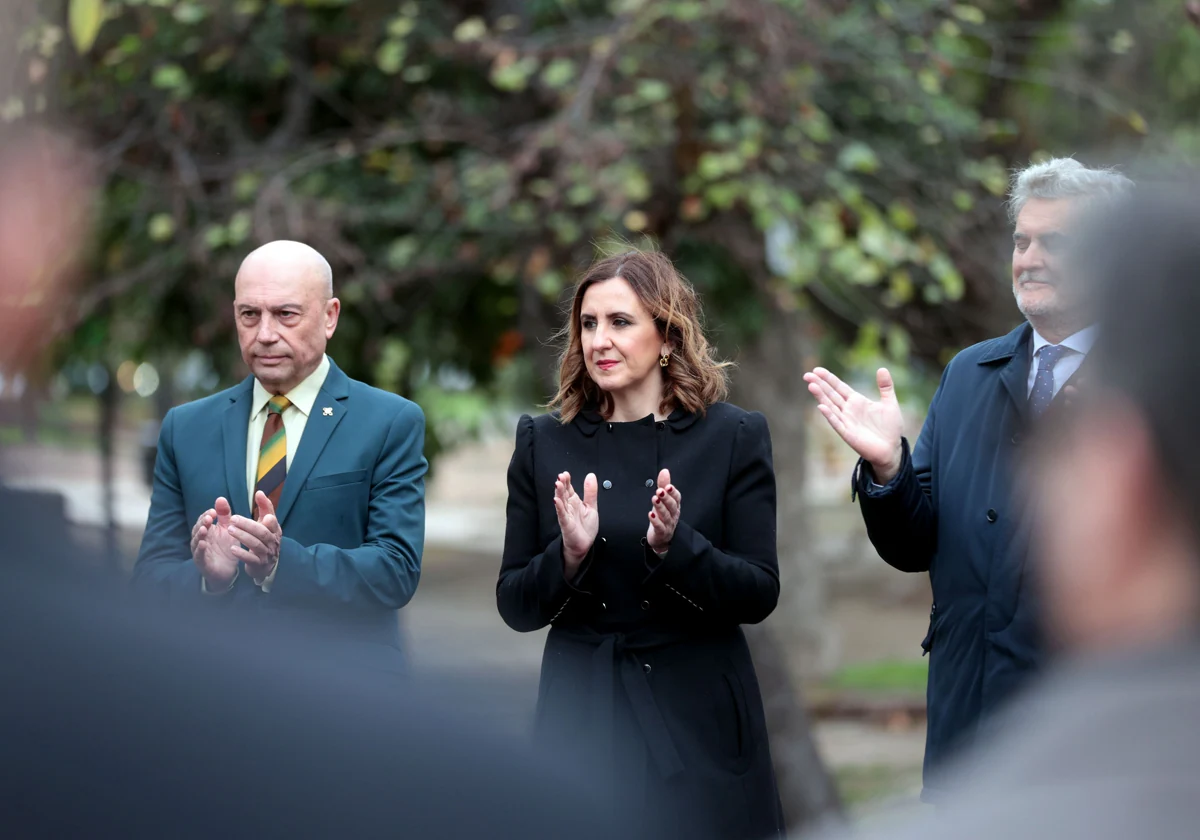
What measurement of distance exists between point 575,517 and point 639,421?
418 mm

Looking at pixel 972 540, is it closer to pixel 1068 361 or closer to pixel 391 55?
pixel 1068 361

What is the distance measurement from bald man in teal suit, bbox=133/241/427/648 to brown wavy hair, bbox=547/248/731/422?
41 centimetres

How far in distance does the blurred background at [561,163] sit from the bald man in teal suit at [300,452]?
2747 millimetres

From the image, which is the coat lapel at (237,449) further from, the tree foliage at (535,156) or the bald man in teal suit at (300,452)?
the tree foliage at (535,156)

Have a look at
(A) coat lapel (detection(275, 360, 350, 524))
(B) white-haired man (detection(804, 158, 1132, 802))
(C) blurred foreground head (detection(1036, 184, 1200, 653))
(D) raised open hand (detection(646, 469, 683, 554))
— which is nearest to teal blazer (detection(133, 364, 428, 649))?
(A) coat lapel (detection(275, 360, 350, 524))

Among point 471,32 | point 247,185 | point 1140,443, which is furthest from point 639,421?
point 247,185

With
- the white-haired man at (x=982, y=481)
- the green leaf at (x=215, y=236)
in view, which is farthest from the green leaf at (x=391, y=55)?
the white-haired man at (x=982, y=481)

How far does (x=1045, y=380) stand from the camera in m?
3.14

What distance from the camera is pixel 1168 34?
9.38 meters

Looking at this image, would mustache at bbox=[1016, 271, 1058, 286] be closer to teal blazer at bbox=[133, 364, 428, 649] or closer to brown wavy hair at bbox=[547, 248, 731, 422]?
brown wavy hair at bbox=[547, 248, 731, 422]

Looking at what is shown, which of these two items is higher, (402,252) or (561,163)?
(561,163)

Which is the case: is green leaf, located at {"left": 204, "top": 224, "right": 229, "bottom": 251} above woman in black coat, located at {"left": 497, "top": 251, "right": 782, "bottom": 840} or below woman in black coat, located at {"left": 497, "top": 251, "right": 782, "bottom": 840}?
above

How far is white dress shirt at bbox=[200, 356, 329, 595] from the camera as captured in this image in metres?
3.28

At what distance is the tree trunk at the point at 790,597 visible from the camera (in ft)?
20.7
